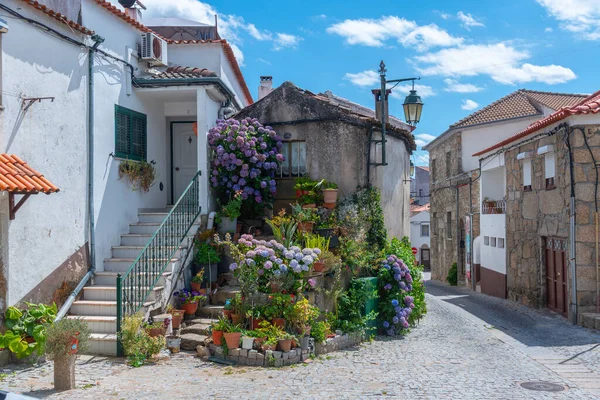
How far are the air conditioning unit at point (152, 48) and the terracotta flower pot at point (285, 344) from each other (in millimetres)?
7055

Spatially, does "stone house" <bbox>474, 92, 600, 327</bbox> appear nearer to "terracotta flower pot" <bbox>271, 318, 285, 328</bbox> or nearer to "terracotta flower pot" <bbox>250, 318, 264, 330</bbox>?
"terracotta flower pot" <bbox>271, 318, 285, 328</bbox>

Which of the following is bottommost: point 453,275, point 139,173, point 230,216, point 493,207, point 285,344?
point 453,275

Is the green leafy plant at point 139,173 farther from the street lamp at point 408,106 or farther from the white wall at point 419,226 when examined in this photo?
the white wall at point 419,226

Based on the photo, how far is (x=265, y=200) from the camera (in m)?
12.8

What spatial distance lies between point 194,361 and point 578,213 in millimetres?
8992

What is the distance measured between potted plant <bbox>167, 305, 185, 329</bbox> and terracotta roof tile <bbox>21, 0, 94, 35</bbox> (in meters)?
5.13

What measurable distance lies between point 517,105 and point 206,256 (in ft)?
64.8

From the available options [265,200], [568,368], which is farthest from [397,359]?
[265,200]

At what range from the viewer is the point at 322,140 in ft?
43.1

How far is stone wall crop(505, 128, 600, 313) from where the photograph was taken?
12391mm

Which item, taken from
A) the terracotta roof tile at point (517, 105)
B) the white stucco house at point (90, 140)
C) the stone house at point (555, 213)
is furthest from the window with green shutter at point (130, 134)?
the terracotta roof tile at point (517, 105)

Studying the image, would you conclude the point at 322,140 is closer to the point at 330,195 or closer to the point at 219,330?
the point at 330,195

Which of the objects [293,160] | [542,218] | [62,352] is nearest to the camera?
[62,352]

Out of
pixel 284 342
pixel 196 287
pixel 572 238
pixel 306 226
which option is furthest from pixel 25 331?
pixel 572 238
